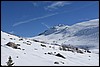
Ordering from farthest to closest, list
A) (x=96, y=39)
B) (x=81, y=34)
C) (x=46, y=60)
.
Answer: (x=81, y=34), (x=96, y=39), (x=46, y=60)

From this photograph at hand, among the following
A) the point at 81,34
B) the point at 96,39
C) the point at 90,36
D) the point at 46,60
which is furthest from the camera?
the point at 81,34

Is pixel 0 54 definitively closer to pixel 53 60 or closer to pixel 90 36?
pixel 53 60

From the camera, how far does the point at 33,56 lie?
1016 inches

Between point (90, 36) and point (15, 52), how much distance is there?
179ft

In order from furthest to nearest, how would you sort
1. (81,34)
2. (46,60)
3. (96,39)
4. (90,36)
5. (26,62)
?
(81,34), (90,36), (96,39), (46,60), (26,62)

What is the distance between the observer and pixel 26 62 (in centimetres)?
2270

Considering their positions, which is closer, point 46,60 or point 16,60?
point 16,60

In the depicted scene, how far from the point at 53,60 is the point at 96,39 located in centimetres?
4884

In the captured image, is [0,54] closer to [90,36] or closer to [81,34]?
[90,36]

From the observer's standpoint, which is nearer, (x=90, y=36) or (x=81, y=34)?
(x=90, y=36)

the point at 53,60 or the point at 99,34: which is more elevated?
the point at 99,34

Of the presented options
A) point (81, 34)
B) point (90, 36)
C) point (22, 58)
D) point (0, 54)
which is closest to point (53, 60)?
point (22, 58)

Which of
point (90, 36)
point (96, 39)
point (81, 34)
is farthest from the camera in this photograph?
point (81, 34)

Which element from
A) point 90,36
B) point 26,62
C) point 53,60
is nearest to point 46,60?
point 53,60
